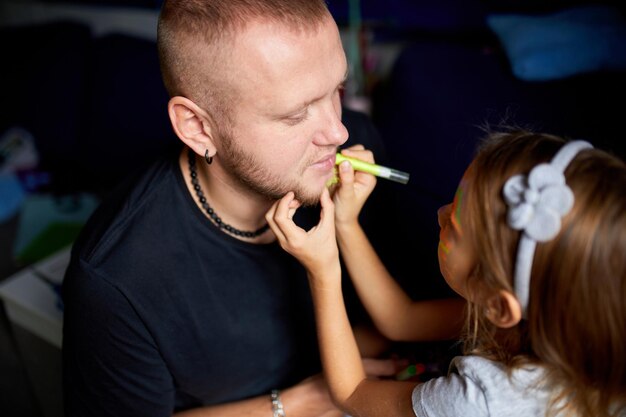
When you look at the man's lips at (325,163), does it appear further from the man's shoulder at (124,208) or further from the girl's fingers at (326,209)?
the man's shoulder at (124,208)

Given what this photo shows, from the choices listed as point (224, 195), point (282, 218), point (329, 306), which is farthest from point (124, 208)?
point (329, 306)

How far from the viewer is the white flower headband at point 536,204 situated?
676mm

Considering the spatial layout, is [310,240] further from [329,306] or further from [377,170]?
[377,170]

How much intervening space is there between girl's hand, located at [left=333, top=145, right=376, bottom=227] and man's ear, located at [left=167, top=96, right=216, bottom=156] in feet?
0.85

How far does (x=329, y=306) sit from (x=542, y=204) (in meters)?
0.42

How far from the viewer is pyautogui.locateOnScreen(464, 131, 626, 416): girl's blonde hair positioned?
0.69m

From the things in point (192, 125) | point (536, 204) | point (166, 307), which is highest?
point (536, 204)

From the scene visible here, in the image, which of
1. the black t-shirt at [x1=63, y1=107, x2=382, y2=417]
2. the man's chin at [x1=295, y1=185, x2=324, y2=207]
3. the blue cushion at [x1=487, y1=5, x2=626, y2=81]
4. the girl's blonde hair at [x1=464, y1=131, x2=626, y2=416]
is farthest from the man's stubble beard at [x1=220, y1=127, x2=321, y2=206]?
the blue cushion at [x1=487, y1=5, x2=626, y2=81]

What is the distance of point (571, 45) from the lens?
1637 mm

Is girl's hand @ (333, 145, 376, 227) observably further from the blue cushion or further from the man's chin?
the blue cushion

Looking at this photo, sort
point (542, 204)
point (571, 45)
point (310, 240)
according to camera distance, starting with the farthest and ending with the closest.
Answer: point (571, 45)
point (310, 240)
point (542, 204)

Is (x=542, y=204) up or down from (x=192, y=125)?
up

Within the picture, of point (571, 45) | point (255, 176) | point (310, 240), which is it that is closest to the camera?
point (310, 240)

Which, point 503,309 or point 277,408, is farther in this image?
point 277,408
